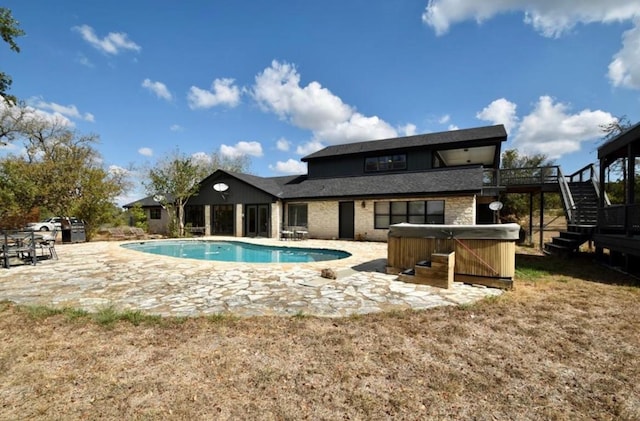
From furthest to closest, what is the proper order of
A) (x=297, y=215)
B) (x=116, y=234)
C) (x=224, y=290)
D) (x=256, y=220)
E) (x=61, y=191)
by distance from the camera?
(x=256, y=220), (x=297, y=215), (x=116, y=234), (x=61, y=191), (x=224, y=290)

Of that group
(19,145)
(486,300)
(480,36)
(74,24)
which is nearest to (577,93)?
(480,36)

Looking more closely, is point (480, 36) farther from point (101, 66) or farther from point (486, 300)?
point (101, 66)

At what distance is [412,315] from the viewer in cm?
420

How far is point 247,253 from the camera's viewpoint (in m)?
13.2

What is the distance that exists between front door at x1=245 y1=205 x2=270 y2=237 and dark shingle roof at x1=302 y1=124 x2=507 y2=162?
15.9 feet

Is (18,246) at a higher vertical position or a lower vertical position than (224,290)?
higher

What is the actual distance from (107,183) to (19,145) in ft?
60.5

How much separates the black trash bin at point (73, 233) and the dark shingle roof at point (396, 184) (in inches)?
432

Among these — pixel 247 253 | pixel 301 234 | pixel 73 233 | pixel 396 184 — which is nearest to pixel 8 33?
pixel 247 253

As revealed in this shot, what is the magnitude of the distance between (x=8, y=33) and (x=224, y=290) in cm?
920

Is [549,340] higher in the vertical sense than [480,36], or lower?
lower

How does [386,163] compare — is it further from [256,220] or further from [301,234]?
[256,220]

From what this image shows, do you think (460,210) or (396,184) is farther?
(396,184)

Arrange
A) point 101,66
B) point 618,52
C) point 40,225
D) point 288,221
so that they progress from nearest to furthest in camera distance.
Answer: point 618,52, point 101,66, point 288,221, point 40,225
